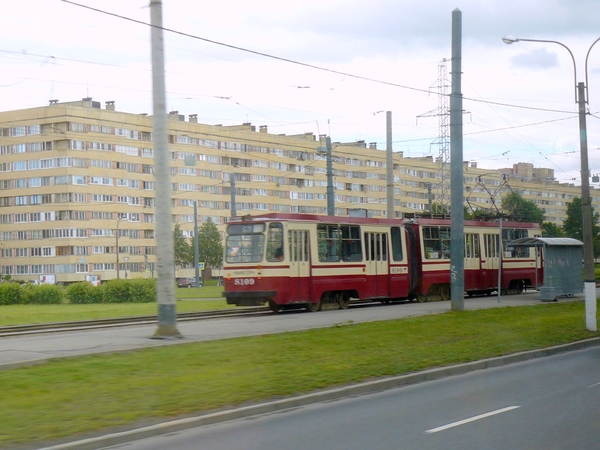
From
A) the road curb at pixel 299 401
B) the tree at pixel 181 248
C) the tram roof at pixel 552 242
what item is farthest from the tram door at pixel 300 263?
the tree at pixel 181 248

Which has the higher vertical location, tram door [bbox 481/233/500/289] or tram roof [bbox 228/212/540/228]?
tram roof [bbox 228/212/540/228]

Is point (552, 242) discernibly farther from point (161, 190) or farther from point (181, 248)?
point (181, 248)

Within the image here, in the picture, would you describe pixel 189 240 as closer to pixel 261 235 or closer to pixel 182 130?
pixel 182 130

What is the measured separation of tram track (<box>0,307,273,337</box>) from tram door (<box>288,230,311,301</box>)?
1698 millimetres

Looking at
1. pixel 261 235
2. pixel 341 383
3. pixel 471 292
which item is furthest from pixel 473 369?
pixel 471 292

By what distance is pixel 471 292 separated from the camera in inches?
1599

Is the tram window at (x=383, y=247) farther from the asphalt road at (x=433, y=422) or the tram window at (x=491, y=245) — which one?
the asphalt road at (x=433, y=422)

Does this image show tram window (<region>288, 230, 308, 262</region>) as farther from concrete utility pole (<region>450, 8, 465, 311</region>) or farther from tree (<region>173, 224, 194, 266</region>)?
tree (<region>173, 224, 194, 266</region>)

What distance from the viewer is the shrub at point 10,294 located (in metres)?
48.2

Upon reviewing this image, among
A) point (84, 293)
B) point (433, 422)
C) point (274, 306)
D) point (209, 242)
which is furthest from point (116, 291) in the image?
point (209, 242)

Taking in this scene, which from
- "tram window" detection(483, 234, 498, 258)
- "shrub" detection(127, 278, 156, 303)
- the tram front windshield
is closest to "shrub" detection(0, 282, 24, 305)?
"shrub" detection(127, 278, 156, 303)

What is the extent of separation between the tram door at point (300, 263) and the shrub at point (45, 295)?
73.1 feet

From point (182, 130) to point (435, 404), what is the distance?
81.7 m

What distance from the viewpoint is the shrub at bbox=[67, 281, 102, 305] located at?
148ft
